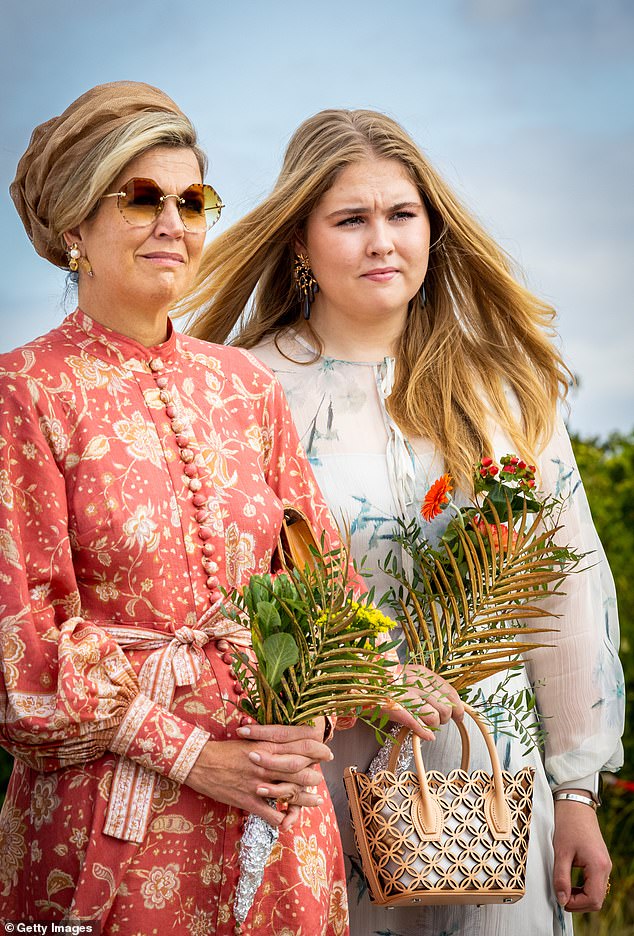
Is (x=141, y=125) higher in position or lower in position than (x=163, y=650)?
higher

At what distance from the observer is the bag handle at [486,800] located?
8.93ft

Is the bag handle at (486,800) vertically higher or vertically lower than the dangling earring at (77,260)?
lower

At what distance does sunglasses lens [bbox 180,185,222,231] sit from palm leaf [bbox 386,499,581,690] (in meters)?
0.99

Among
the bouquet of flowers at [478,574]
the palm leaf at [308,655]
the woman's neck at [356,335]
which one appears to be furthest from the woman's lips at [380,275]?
the palm leaf at [308,655]

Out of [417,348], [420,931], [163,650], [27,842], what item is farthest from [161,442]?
[420,931]

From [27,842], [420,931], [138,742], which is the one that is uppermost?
[138,742]

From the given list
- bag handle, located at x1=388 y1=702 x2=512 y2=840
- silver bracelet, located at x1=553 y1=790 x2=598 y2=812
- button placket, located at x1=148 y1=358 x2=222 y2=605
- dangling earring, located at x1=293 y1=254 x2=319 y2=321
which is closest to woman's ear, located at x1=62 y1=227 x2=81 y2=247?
button placket, located at x1=148 y1=358 x2=222 y2=605

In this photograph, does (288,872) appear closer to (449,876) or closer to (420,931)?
(449,876)

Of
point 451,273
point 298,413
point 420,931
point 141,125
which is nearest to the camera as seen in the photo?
point 141,125

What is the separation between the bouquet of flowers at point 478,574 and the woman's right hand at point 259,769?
59 cm

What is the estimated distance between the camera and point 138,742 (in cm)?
229

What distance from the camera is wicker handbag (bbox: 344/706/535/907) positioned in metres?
2.68

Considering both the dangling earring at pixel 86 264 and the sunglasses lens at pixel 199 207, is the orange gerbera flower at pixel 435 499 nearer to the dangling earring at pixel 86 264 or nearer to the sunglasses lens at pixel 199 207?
the sunglasses lens at pixel 199 207

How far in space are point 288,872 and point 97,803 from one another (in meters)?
0.45
